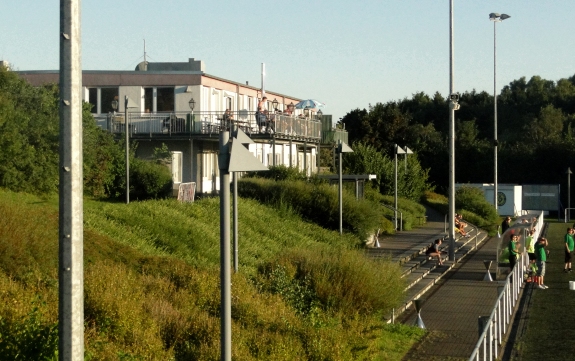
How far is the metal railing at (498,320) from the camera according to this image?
1288cm

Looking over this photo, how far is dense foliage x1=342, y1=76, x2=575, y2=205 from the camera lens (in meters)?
70.7

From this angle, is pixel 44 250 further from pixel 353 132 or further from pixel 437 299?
pixel 353 132

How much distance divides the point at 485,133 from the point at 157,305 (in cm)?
8884

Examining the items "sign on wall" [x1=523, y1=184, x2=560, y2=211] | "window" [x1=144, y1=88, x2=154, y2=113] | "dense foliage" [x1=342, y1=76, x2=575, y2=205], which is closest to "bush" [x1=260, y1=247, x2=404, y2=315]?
"window" [x1=144, y1=88, x2=154, y2=113]

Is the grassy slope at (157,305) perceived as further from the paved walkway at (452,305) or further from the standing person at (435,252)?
the standing person at (435,252)

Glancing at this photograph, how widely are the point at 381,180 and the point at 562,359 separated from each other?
35.2 meters

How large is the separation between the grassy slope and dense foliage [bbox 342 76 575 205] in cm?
4481

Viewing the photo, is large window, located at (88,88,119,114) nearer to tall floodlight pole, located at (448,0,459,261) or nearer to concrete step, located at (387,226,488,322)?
tall floodlight pole, located at (448,0,459,261)

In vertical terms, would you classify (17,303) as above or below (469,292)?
above

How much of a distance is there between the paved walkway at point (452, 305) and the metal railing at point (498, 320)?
482 millimetres

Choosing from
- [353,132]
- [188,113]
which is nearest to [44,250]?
[188,113]

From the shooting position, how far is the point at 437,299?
71.6ft

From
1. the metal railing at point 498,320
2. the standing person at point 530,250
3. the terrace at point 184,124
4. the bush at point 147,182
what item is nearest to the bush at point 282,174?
the terrace at point 184,124

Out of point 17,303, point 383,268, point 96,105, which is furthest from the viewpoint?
point 96,105
